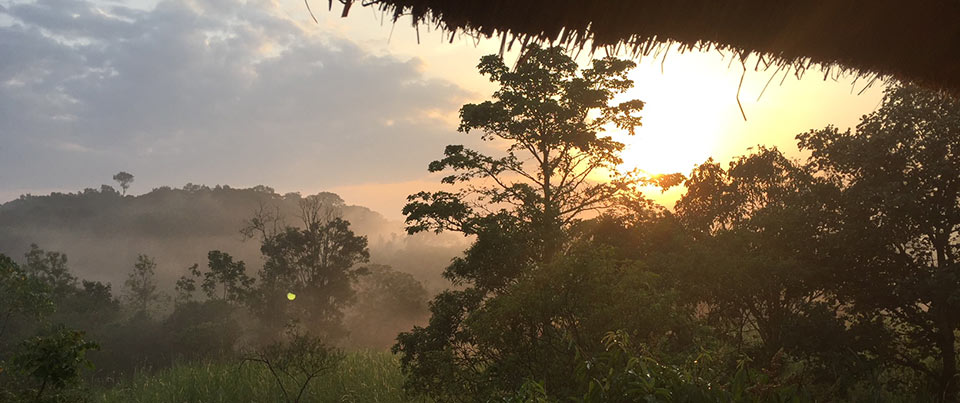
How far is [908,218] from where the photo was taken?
12594mm

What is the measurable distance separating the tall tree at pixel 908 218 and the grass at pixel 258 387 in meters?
12.0

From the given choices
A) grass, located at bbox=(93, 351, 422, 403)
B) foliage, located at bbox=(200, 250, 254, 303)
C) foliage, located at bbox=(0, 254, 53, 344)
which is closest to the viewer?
grass, located at bbox=(93, 351, 422, 403)

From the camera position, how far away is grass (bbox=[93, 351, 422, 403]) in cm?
1521

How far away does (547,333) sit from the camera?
24.4 ft

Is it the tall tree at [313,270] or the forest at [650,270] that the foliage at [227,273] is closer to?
the tall tree at [313,270]

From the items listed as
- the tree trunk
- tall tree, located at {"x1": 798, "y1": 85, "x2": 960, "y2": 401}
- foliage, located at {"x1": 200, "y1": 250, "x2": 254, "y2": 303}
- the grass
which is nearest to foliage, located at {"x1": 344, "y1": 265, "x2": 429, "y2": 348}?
foliage, located at {"x1": 200, "y1": 250, "x2": 254, "y2": 303}

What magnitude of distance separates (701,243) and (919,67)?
510 inches

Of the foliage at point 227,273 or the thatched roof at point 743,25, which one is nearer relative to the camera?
the thatched roof at point 743,25

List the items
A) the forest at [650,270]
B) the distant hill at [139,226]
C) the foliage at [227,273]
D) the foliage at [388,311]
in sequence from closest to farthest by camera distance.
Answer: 1. the forest at [650,270]
2. the foliage at [227,273]
3. the foliage at [388,311]
4. the distant hill at [139,226]

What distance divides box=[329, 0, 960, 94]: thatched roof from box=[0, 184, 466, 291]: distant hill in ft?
373

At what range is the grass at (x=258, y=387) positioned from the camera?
15211 millimetres

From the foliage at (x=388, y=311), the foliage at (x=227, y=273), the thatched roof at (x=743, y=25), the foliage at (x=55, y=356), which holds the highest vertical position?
the thatched roof at (x=743, y=25)

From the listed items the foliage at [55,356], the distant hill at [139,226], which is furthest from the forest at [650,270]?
the distant hill at [139,226]

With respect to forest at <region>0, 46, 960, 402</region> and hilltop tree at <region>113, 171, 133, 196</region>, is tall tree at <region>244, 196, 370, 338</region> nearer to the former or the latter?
forest at <region>0, 46, 960, 402</region>
